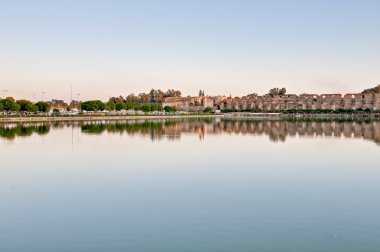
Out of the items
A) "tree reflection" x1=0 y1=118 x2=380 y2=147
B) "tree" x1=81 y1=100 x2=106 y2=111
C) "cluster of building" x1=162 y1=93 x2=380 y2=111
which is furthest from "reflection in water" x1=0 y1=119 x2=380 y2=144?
"cluster of building" x1=162 y1=93 x2=380 y2=111

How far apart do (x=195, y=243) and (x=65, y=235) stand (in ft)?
9.78

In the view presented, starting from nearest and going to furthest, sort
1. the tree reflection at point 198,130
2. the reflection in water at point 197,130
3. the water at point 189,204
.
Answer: the water at point 189,204
the tree reflection at point 198,130
the reflection in water at point 197,130

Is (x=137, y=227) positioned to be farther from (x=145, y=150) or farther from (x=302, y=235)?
(x=145, y=150)

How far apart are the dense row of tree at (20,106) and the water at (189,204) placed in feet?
210

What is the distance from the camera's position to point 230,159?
2342 centimetres

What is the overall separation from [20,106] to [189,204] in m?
83.4

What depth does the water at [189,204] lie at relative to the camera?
935cm

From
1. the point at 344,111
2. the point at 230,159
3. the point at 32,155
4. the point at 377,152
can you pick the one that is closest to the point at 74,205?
the point at 230,159

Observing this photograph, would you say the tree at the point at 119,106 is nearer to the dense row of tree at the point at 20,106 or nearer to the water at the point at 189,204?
the dense row of tree at the point at 20,106

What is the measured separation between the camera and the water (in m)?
9.35

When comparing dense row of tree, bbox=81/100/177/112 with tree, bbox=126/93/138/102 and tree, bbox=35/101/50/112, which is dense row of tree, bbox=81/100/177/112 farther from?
tree, bbox=126/93/138/102

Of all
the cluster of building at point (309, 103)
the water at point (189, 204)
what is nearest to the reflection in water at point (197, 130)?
the water at point (189, 204)

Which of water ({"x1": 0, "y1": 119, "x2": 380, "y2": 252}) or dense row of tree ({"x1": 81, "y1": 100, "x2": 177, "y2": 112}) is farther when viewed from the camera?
dense row of tree ({"x1": 81, "y1": 100, "x2": 177, "y2": 112})

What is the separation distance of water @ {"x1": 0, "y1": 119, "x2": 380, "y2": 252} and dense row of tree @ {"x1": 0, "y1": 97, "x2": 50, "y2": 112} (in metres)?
64.0
